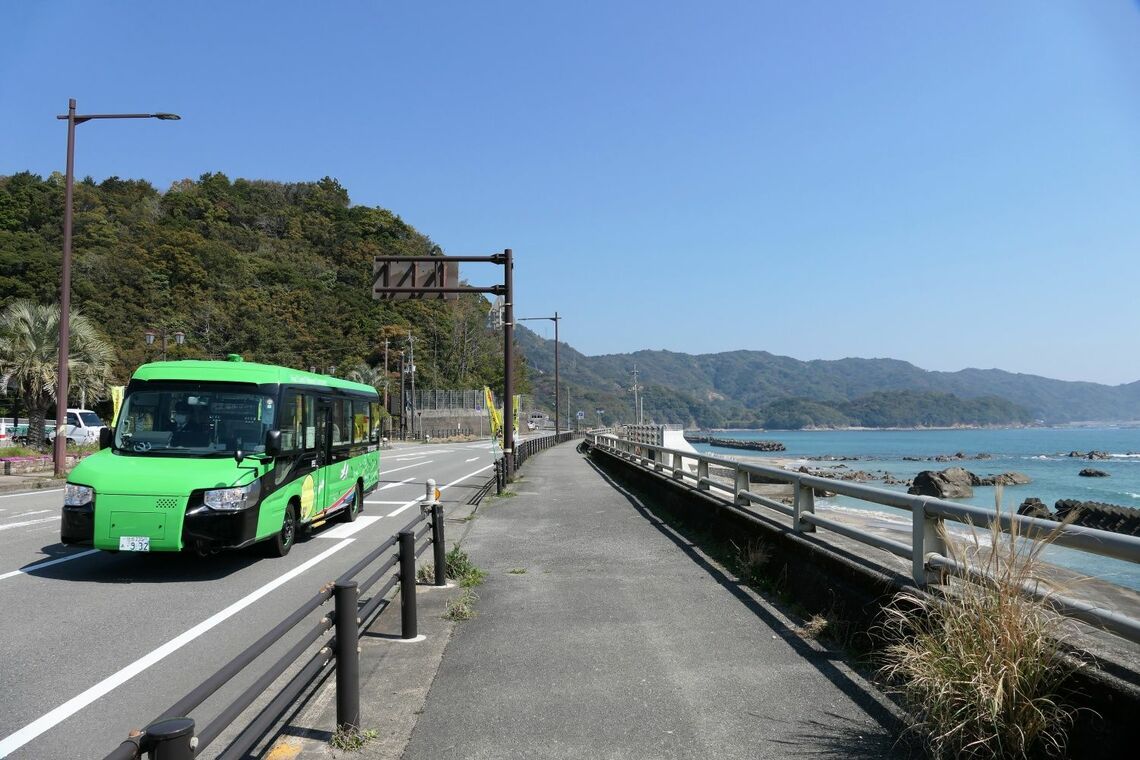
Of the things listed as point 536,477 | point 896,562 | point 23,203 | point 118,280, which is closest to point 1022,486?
point 536,477

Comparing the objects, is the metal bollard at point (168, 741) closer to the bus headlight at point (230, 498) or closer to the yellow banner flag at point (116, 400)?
the bus headlight at point (230, 498)

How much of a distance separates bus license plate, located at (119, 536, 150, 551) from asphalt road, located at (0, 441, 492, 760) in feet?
1.47

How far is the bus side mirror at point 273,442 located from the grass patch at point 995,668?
737 cm

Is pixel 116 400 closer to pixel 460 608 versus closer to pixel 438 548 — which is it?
pixel 438 548

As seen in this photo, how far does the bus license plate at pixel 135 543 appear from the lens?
823 centimetres

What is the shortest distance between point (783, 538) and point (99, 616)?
6713 mm

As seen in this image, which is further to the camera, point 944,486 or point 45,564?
point 944,486

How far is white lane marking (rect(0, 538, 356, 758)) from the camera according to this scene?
14.4 ft

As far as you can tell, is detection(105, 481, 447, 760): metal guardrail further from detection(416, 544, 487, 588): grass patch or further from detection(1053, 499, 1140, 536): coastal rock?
detection(1053, 499, 1140, 536): coastal rock

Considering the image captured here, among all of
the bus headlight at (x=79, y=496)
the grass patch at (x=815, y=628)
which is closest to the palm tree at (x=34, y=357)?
the bus headlight at (x=79, y=496)

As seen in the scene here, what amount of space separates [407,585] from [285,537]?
15.9 feet

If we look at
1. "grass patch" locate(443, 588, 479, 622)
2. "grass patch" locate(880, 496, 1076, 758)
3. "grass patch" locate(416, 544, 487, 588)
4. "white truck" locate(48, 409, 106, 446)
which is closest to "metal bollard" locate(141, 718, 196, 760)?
"grass patch" locate(880, 496, 1076, 758)

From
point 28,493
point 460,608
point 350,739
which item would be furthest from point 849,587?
point 28,493

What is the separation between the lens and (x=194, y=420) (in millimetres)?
9703
